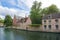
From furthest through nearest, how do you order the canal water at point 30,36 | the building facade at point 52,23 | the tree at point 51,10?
1. the tree at point 51,10
2. the building facade at point 52,23
3. the canal water at point 30,36

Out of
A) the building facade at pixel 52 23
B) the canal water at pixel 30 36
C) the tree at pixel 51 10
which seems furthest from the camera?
the tree at pixel 51 10

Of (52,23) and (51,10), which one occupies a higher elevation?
(51,10)

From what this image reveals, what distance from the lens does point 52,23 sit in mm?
38812

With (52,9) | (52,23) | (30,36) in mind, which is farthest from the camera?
(52,9)

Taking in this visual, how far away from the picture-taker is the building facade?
3756cm

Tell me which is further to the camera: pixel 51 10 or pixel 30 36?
pixel 51 10

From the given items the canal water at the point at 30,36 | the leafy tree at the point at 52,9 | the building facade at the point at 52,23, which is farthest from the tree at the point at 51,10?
the canal water at the point at 30,36

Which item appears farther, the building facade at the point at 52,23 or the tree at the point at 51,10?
the tree at the point at 51,10

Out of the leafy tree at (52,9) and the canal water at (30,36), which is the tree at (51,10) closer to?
the leafy tree at (52,9)

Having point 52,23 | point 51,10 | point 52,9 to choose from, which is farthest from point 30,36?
point 52,9

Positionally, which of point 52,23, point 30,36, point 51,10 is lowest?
point 30,36

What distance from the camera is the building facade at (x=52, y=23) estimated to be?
37.6 m

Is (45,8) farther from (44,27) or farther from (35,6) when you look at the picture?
(44,27)

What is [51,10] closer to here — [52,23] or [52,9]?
[52,9]
